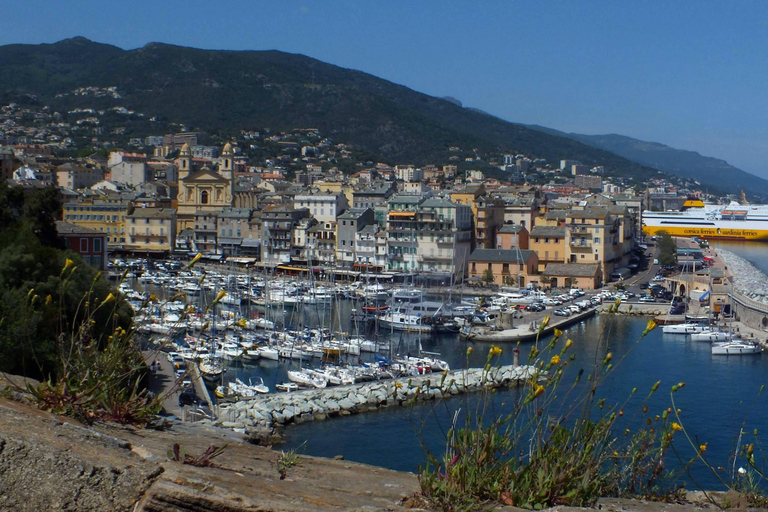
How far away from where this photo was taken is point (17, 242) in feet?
47.4

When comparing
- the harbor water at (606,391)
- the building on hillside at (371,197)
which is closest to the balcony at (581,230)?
the harbor water at (606,391)

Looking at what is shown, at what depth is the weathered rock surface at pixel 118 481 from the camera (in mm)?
2736

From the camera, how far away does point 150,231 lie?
144ft

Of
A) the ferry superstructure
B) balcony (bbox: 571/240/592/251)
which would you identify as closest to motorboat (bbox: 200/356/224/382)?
balcony (bbox: 571/240/592/251)

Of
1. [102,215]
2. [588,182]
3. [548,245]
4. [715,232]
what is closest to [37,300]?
[548,245]

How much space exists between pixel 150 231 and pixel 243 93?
84522 millimetres

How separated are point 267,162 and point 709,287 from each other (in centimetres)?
6515

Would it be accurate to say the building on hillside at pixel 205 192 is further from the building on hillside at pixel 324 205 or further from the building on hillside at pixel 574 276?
the building on hillside at pixel 574 276

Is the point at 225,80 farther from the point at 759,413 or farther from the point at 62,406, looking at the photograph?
the point at 62,406

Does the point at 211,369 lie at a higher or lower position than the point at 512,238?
lower

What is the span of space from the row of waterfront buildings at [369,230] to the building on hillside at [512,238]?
0.05m

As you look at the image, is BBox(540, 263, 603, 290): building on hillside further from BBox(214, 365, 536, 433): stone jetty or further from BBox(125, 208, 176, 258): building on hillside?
BBox(125, 208, 176, 258): building on hillside

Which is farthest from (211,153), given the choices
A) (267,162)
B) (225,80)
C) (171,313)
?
(171,313)

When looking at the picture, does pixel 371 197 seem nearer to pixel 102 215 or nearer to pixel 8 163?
pixel 102 215
